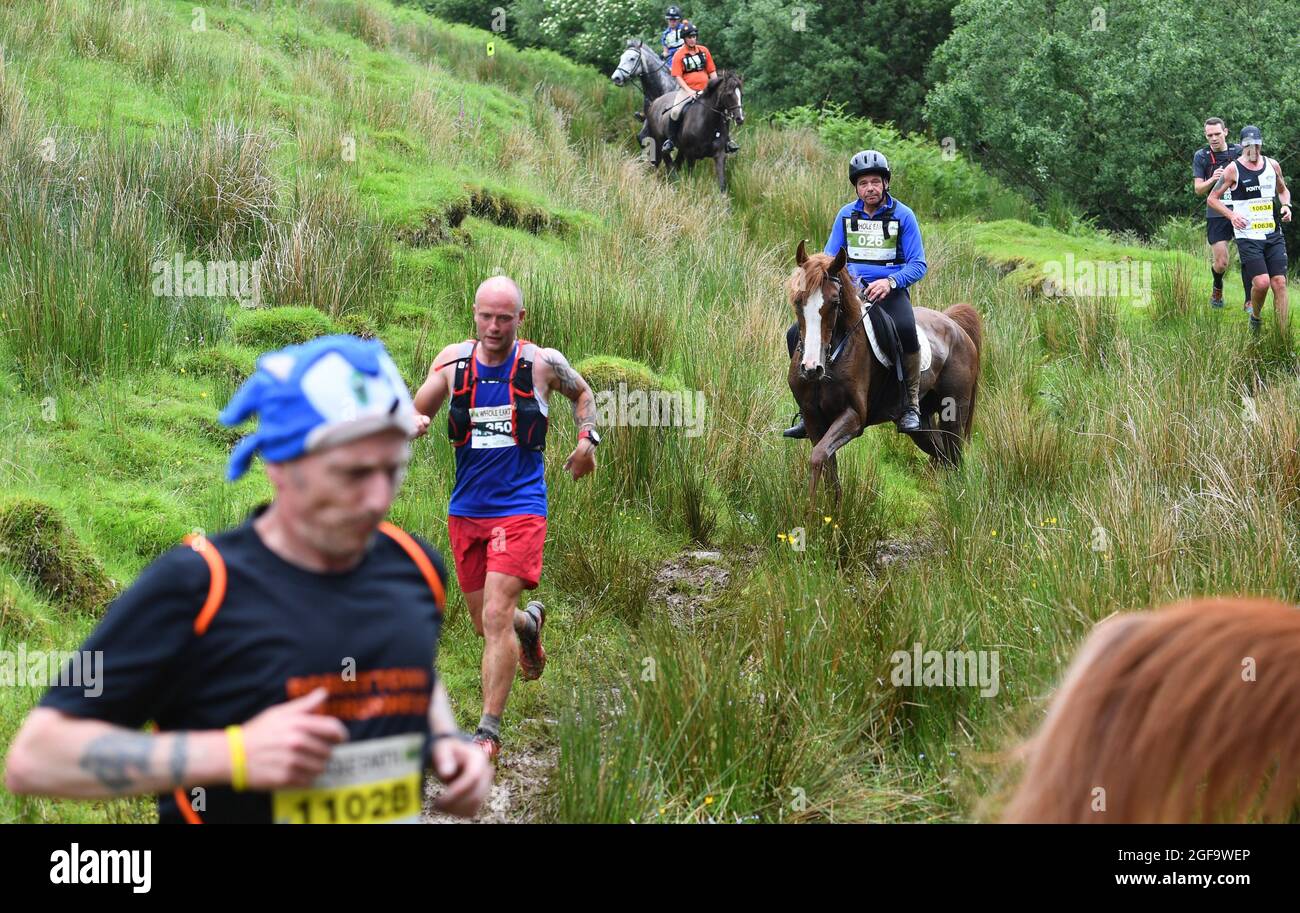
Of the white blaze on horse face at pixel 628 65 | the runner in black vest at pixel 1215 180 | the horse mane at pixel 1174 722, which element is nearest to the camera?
the horse mane at pixel 1174 722

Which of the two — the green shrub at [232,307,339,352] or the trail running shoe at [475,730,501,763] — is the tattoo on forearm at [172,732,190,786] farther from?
the green shrub at [232,307,339,352]

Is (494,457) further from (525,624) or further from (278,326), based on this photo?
(278,326)

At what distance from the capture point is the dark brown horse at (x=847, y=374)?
30.5ft

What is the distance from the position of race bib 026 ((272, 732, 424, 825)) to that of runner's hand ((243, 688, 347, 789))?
0.38 ft

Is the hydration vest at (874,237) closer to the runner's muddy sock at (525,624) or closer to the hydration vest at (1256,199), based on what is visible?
the runner's muddy sock at (525,624)

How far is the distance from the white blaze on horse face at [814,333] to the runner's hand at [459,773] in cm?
671

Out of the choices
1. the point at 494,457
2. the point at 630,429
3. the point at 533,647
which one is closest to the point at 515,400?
the point at 494,457

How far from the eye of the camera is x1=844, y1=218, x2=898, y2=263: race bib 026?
9977mm

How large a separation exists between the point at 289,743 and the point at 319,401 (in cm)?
60

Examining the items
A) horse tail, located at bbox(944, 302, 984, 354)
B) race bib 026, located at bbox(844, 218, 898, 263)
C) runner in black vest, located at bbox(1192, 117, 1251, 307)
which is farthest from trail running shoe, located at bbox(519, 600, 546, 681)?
runner in black vest, located at bbox(1192, 117, 1251, 307)

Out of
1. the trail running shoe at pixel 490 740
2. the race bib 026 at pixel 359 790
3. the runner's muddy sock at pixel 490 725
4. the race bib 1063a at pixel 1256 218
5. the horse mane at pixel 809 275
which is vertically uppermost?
the race bib 1063a at pixel 1256 218

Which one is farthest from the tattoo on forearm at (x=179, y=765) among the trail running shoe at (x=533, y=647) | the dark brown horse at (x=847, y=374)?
the dark brown horse at (x=847, y=374)

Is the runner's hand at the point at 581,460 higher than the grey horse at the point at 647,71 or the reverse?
the reverse

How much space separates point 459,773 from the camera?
2766 millimetres
